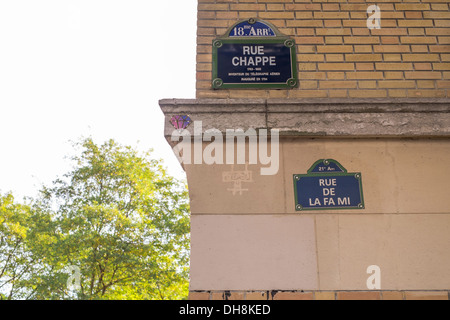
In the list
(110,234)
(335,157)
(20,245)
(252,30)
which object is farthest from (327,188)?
(20,245)

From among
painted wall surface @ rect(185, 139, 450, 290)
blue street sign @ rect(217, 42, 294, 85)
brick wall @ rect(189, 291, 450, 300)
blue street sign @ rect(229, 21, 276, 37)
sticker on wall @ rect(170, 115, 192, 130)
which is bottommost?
brick wall @ rect(189, 291, 450, 300)

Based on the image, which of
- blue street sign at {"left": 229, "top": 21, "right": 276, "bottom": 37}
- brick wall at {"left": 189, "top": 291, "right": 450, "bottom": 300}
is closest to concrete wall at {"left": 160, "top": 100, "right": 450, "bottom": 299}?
brick wall at {"left": 189, "top": 291, "right": 450, "bottom": 300}

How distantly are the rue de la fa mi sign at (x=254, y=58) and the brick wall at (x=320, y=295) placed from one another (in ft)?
4.86

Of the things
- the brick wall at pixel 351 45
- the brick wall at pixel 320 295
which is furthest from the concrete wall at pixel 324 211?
the brick wall at pixel 351 45

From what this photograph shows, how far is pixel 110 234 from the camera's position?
45.6 feet

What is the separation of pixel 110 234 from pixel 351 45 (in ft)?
39.3

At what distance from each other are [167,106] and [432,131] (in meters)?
1.86

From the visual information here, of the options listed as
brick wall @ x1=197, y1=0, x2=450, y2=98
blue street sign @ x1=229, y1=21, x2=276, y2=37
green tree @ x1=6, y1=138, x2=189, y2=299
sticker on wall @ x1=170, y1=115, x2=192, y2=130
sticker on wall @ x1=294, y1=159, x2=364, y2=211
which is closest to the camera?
sticker on wall @ x1=294, y1=159, x2=364, y2=211

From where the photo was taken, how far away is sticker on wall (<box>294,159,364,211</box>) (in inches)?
114

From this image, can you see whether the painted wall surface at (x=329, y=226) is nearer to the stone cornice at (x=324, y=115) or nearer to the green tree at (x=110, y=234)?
the stone cornice at (x=324, y=115)

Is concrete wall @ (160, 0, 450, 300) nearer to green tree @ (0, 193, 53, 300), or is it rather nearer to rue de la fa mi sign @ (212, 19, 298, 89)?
rue de la fa mi sign @ (212, 19, 298, 89)

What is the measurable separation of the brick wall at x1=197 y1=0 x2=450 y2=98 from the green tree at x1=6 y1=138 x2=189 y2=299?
1114cm

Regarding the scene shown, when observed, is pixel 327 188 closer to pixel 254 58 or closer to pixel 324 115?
pixel 324 115

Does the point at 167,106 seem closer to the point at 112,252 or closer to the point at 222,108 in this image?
the point at 222,108
